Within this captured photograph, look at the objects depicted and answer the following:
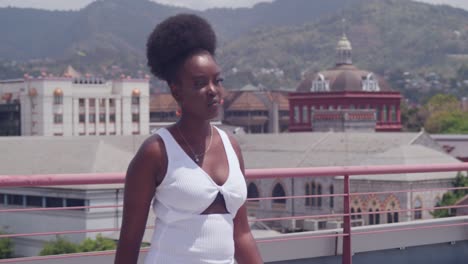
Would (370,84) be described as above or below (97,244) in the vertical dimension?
above

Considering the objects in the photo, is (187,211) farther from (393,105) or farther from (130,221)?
(393,105)

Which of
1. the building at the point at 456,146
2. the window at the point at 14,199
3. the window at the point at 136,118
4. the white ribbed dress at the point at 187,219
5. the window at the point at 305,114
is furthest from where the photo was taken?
the window at the point at 136,118

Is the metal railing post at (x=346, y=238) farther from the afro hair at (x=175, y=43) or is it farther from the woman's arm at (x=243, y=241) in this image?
the afro hair at (x=175, y=43)

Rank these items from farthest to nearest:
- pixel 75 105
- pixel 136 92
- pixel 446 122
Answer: pixel 446 122
pixel 136 92
pixel 75 105

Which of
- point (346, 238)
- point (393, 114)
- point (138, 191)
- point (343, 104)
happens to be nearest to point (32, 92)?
point (343, 104)

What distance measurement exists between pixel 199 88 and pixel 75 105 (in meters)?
81.4

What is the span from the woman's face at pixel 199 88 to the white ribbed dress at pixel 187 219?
116 millimetres

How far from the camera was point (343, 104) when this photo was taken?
3034 inches

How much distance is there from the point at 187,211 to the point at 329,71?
84.4m

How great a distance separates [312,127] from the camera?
7494 centimetres

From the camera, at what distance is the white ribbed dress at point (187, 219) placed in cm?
265

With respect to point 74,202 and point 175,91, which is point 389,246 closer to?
point 175,91

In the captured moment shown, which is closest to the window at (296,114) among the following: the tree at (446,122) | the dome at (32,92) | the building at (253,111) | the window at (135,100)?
the window at (135,100)

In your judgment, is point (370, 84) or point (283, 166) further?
point (370, 84)
